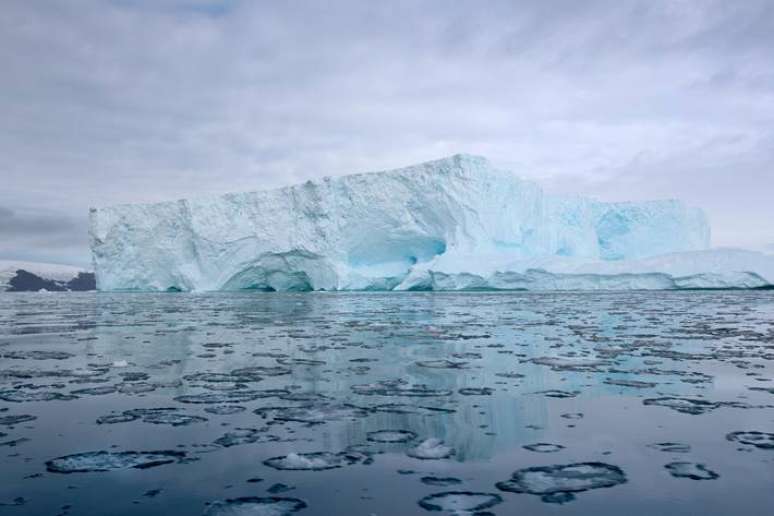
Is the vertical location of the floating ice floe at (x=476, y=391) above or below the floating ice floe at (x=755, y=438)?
above

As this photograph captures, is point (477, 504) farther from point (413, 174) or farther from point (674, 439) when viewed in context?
point (413, 174)

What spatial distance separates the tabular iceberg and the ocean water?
69.4ft

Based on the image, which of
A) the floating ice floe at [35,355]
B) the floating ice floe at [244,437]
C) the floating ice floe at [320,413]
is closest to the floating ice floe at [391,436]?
the floating ice floe at [320,413]

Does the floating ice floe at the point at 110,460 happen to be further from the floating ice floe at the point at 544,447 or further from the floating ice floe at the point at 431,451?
the floating ice floe at the point at 544,447

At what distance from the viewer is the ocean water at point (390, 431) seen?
2.56 m

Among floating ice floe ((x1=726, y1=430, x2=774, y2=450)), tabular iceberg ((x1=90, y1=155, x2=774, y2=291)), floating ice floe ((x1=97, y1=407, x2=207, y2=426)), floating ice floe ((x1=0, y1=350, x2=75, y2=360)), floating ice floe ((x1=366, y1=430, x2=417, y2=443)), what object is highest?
tabular iceberg ((x1=90, y1=155, x2=774, y2=291))

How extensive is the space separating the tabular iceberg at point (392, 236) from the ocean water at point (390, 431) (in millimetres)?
21166

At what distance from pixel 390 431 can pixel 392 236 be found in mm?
27514

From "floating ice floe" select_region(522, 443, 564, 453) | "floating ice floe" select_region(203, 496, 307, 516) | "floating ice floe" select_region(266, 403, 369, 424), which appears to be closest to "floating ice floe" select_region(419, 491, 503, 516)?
"floating ice floe" select_region(203, 496, 307, 516)

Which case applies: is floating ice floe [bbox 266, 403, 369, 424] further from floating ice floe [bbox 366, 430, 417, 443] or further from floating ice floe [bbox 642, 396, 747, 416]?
floating ice floe [bbox 642, 396, 747, 416]

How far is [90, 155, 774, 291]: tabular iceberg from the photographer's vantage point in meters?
28.4

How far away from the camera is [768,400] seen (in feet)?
14.6

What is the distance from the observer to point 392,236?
3112cm

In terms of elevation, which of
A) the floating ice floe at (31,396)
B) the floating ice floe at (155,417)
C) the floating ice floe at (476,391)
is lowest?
the floating ice floe at (155,417)
